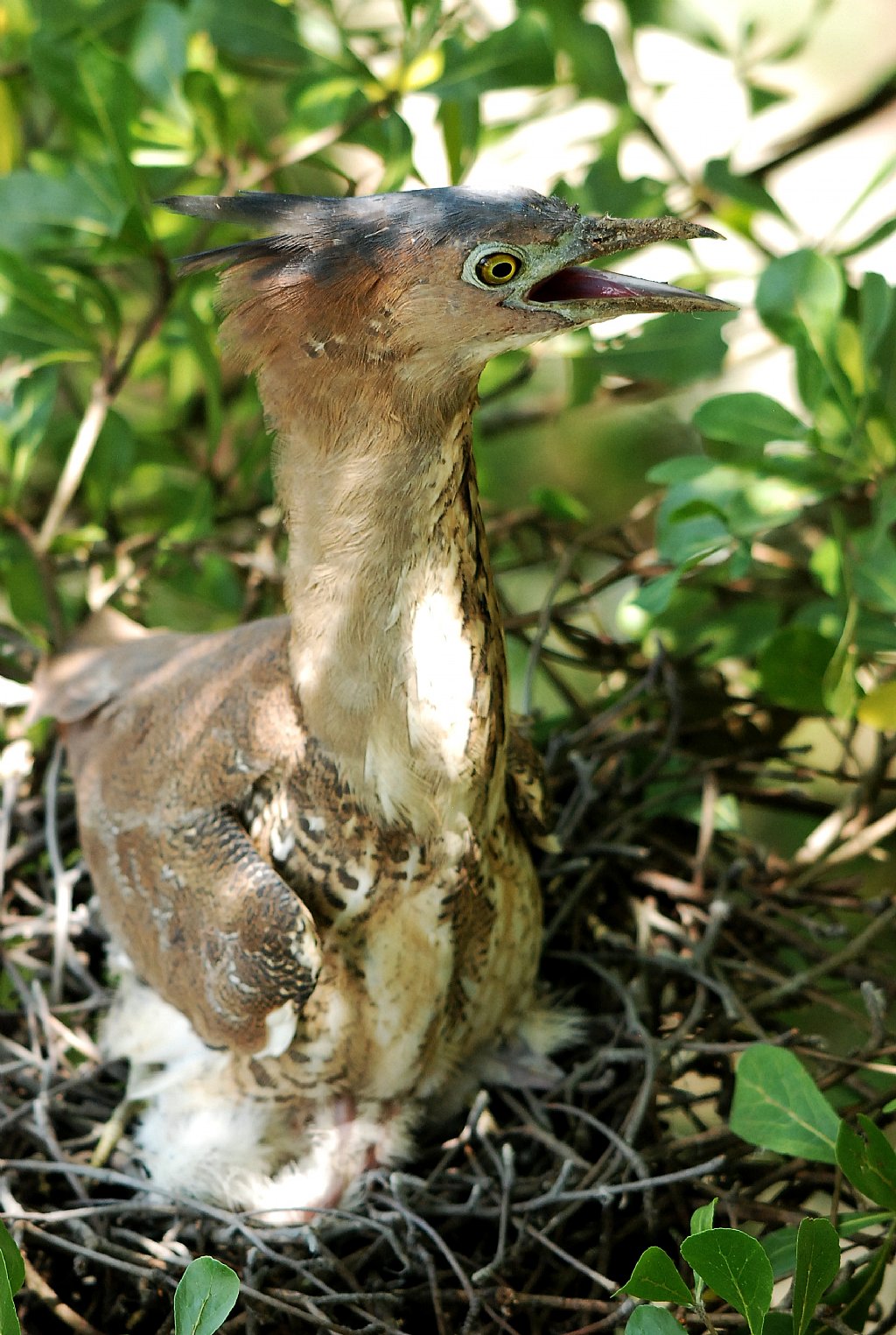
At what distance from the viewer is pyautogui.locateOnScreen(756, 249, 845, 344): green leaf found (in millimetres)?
1998

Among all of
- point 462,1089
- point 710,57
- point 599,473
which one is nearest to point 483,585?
point 462,1089

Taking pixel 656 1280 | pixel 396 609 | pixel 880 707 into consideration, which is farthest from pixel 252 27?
pixel 656 1280

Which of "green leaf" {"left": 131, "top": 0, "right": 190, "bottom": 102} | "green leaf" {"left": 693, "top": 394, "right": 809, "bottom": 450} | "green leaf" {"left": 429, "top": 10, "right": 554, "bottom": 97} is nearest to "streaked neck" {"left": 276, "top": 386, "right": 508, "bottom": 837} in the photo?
"green leaf" {"left": 693, "top": 394, "right": 809, "bottom": 450}

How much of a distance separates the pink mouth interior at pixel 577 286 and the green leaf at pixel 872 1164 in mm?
1013

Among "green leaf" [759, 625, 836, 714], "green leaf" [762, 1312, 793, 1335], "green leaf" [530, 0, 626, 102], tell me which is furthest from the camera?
"green leaf" [530, 0, 626, 102]

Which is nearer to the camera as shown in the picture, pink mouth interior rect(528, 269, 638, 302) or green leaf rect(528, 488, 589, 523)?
pink mouth interior rect(528, 269, 638, 302)

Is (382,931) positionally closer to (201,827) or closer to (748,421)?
(201,827)

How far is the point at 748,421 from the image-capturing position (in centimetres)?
205

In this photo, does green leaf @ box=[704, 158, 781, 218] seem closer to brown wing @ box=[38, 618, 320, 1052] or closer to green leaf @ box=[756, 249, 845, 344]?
green leaf @ box=[756, 249, 845, 344]

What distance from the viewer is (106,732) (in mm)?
2291

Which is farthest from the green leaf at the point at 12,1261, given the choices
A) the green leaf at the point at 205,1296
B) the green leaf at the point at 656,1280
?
the green leaf at the point at 656,1280

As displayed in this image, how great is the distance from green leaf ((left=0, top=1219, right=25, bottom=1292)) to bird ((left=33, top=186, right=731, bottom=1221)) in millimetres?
423

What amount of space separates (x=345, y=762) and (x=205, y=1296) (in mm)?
683

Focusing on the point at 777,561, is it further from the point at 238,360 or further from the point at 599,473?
the point at 238,360
